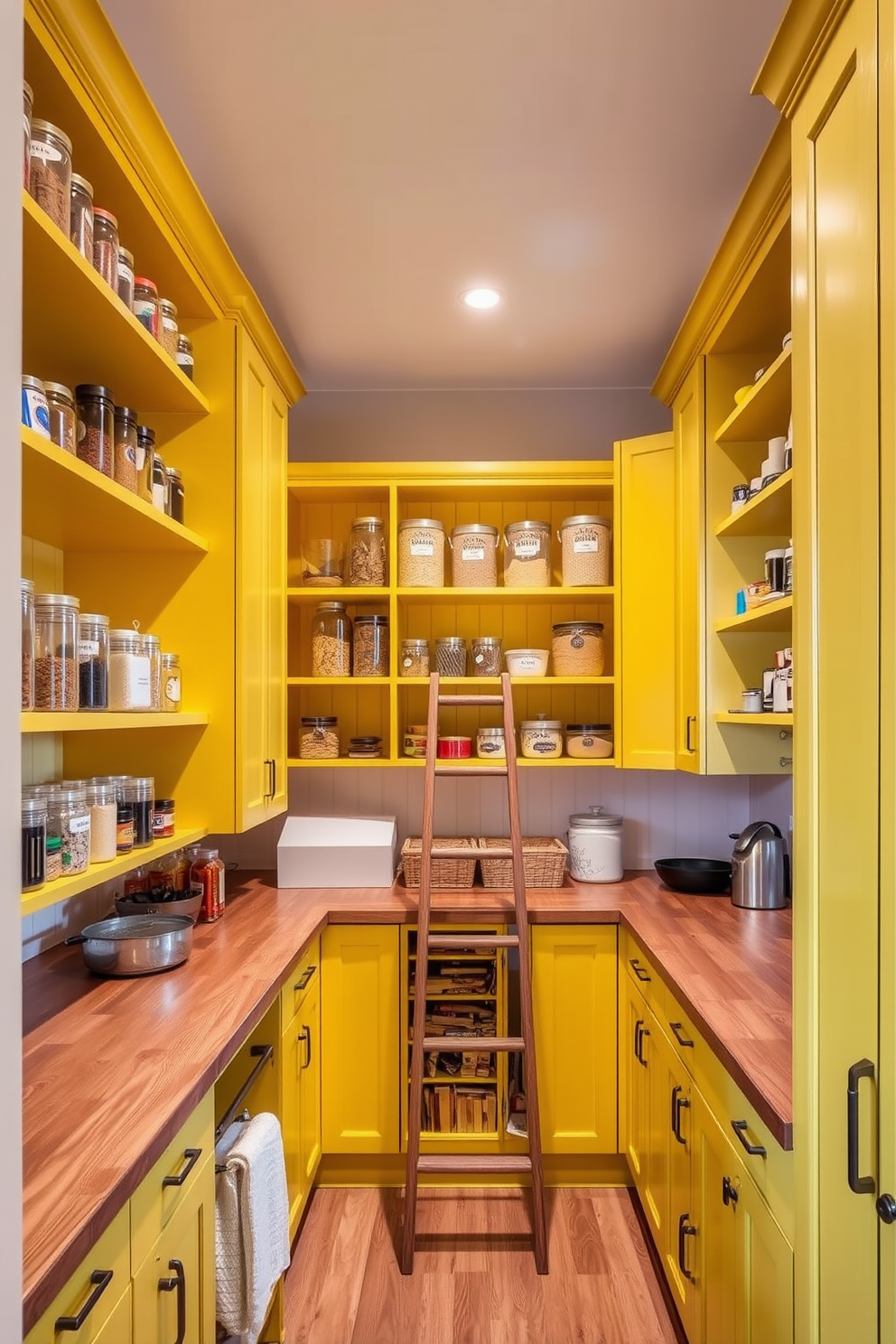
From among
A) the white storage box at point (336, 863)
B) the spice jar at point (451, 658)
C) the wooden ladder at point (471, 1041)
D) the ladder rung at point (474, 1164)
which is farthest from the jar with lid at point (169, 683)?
the ladder rung at point (474, 1164)

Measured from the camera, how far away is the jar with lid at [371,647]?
309 centimetres

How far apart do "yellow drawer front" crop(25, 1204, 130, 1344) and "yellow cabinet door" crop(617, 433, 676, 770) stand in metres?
2.16

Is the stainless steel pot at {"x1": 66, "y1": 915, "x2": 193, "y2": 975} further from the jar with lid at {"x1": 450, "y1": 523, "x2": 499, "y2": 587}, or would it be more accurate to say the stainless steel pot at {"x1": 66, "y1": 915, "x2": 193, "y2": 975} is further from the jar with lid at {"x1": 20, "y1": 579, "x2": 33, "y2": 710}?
the jar with lid at {"x1": 450, "y1": 523, "x2": 499, "y2": 587}

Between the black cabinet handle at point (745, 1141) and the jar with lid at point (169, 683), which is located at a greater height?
the jar with lid at point (169, 683)

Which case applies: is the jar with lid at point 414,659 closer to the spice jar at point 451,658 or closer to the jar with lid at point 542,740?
the spice jar at point 451,658

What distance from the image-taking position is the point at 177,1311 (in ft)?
4.27

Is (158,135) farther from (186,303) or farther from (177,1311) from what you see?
(177,1311)

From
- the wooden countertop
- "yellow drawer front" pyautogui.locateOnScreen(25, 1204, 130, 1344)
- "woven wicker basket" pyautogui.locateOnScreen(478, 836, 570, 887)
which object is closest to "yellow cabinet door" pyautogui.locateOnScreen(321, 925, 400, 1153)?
the wooden countertop

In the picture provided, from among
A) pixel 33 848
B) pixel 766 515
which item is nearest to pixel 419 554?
pixel 766 515

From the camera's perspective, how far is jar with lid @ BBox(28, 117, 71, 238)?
1.37 metres

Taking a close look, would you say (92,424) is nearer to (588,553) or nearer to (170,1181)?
(170,1181)

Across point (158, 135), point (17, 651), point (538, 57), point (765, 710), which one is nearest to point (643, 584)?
point (765, 710)

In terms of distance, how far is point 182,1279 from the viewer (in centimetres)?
128

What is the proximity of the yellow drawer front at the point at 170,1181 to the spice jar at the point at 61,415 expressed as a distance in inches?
45.9
